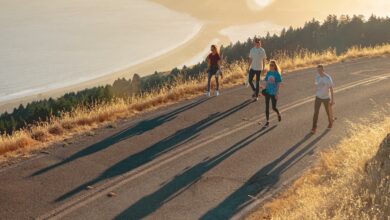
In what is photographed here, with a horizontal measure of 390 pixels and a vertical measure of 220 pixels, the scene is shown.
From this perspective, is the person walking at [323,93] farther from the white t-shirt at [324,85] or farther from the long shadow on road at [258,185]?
the long shadow on road at [258,185]

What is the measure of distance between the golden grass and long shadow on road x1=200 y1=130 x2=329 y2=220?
1.35ft

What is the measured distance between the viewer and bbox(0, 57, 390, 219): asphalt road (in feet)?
32.0

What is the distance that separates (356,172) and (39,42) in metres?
52.0

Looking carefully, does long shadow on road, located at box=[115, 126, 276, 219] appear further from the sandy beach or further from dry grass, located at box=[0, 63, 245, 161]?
the sandy beach

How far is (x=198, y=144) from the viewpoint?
13.1m

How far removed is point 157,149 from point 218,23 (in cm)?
6026

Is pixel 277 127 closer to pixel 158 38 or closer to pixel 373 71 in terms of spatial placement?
pixel 373 71

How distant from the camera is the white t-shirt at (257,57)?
1719 centimetres

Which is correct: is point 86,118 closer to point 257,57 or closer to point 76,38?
point 257,57

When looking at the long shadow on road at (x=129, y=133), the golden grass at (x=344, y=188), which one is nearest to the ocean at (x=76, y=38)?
the long shadow on road at (x=129, y=133)

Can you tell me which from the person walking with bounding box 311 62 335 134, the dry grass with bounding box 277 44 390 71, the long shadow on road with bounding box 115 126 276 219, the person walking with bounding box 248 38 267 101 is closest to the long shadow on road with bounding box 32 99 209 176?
the person walking with bounding box 248 38 267 101

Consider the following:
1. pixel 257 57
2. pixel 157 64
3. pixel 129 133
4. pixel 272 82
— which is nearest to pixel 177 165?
pixel 129 133

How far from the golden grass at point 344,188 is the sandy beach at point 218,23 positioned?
25.5 m

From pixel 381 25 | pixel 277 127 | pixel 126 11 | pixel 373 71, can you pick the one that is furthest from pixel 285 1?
pixel 277 127
